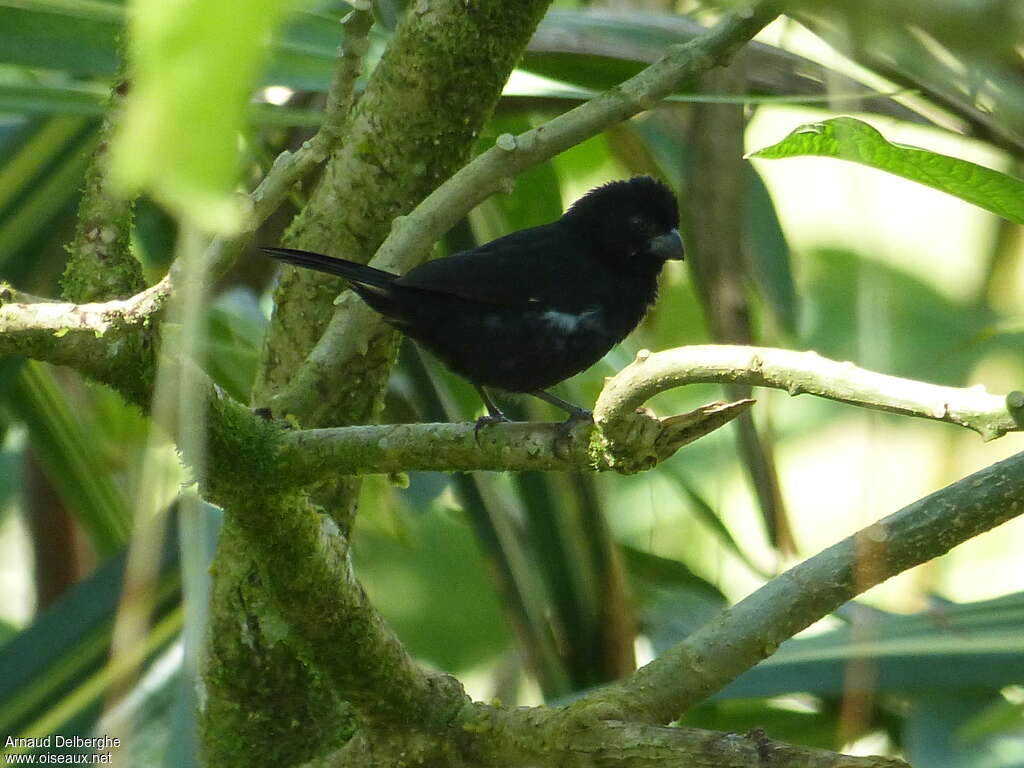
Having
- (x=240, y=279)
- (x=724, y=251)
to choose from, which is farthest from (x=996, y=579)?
(x=240, y=279)

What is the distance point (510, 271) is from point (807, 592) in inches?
50.9

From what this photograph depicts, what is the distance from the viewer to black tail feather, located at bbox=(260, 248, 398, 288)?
2070mm

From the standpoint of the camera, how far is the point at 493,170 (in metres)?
1.88

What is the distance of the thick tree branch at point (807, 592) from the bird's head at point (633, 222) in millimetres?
1527

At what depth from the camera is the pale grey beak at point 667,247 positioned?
9.82 ft

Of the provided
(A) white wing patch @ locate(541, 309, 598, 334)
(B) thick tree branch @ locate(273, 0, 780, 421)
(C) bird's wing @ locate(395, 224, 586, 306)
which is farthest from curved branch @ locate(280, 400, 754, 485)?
(A) white wing patch @ locate(541, 309, 598, 334)

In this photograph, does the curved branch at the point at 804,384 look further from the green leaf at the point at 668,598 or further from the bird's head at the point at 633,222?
the green leaf at the point at 668,598

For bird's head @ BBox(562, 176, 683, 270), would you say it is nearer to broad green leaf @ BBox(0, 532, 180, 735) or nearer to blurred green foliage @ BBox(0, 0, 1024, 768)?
blurred green foliage @ BBox(0, 0, 1024, 768)

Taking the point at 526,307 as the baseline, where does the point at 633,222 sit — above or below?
above

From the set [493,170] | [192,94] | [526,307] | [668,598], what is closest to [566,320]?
[526,307]

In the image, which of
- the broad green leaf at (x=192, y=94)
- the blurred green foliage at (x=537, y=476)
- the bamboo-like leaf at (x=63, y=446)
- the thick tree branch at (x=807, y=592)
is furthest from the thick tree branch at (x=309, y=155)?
the bamboo-like leaf at (x=63, y=446)

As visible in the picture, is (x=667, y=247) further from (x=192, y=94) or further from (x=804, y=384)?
(x=192, y=94)

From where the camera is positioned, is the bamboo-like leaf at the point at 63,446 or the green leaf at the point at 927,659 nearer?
the green leaf at the point at 927,659

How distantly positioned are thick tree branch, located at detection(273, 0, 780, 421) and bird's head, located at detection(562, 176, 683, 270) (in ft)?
3.10
